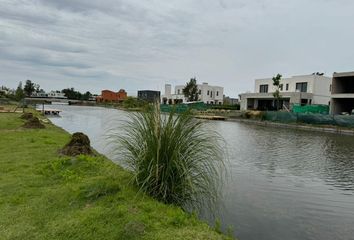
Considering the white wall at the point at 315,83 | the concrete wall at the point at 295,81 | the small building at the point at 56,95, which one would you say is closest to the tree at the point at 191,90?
the concrete wall at the point at 295,81

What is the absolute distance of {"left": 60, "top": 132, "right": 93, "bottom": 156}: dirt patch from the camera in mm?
8898

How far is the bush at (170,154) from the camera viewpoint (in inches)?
196

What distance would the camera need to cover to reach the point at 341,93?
41.5 meters

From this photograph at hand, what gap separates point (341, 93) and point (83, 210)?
4311 centimetres

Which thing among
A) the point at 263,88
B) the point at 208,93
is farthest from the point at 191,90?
the point at 263,88

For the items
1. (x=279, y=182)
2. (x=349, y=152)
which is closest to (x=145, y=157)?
(x=279, y=182)

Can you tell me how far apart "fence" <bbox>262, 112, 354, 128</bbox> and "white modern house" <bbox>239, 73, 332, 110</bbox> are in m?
11.0

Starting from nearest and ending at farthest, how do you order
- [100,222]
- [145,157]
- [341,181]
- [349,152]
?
[100,222]
[145,157]
[341,181]
[349,152]

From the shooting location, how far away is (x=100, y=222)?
13.3 feet

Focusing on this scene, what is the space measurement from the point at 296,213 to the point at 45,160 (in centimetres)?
574

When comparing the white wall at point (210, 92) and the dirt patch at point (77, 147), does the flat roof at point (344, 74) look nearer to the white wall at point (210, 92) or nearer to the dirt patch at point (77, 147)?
the dirt patch at point (77, 147)

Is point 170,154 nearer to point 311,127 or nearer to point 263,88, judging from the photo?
point 311,127

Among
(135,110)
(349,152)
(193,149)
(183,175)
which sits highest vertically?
(135,110)

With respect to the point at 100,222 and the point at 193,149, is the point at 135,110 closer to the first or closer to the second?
the point at 193,149
